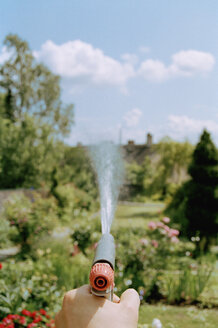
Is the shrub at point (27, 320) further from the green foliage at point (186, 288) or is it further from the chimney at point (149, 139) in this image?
the chimney at point (149, 139)

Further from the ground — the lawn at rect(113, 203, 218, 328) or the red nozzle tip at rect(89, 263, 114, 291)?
the red nozzle tip at rect(89, 263, 114, 291)

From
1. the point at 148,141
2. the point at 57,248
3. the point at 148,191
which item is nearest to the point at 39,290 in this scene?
the point at 57,248

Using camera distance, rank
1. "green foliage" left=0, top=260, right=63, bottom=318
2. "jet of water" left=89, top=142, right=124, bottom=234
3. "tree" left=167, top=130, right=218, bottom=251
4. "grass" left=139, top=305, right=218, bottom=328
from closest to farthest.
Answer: "jet of water" left=89, top=142, right=124, bottom=234 → "green foliage" left=0, top=260, right=63, bottom=318 → "grass" left=139, top=305, right=218, bottom=328 → "tree" left=167, top=130, right=218, bottom=251

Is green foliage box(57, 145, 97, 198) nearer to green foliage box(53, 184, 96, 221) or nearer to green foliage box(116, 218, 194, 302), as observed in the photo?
green foliage box(53, 184, 96, 221)

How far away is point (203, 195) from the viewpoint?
909cm

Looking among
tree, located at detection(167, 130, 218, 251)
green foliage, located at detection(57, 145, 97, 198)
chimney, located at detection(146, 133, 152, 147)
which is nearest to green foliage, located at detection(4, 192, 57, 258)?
tree, located at detection(167, 130, 218, 251)

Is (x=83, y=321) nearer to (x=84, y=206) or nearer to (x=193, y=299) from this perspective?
(x=193, y=299)

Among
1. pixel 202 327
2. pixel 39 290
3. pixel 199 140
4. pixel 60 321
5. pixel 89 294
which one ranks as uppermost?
pixel 199 140

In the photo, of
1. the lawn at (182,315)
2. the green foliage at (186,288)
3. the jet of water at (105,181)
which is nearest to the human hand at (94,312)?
the jet of water at (105,181)

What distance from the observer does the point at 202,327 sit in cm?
461

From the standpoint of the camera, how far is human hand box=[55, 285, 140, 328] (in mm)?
1339

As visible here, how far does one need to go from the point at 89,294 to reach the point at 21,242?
22.9 ft

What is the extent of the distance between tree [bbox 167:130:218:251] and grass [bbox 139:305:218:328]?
384 cm

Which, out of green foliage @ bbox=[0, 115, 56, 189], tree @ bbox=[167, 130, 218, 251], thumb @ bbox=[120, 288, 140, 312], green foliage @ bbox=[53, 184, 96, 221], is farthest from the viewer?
green foliage @ bbox=[0, 115, 56, 189]
